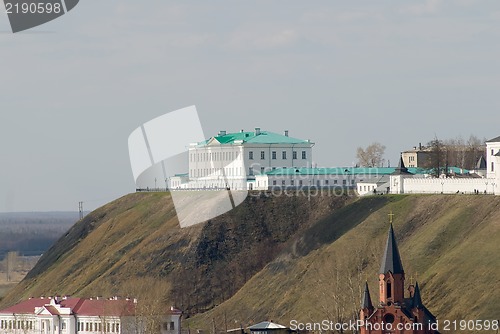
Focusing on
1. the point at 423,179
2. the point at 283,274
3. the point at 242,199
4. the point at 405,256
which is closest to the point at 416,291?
the point at 405,256

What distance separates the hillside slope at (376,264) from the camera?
357 ft

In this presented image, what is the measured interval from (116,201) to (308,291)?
62068 mm

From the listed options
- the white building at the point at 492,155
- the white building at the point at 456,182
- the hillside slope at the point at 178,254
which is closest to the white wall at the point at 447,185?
the white building at the point at 456,182

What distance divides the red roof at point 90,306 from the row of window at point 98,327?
0.65 metres

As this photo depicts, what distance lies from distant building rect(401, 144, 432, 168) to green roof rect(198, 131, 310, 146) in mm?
15961

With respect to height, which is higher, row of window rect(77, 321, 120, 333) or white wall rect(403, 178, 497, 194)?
white wall rect(403, 178, 497, 194)

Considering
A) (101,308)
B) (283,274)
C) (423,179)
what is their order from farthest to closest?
(423,179), (283,274), (101,308)

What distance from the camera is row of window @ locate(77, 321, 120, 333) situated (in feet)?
353

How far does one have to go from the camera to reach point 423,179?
140 metres

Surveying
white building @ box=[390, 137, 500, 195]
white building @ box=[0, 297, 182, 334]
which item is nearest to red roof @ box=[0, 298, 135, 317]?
white building @ box=[0, 297, 182, 334]

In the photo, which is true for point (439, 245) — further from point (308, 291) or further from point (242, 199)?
point (242, 199)

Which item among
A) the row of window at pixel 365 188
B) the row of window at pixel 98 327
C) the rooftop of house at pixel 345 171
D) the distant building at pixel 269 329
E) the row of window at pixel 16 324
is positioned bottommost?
the distant building at pixel 269 329

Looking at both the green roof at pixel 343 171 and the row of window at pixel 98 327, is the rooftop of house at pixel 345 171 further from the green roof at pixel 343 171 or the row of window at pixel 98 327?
the row of window at pixel 98 327

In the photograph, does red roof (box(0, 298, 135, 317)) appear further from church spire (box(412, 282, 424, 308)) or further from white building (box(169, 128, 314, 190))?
white building (box(169, 128, 314, 190))
